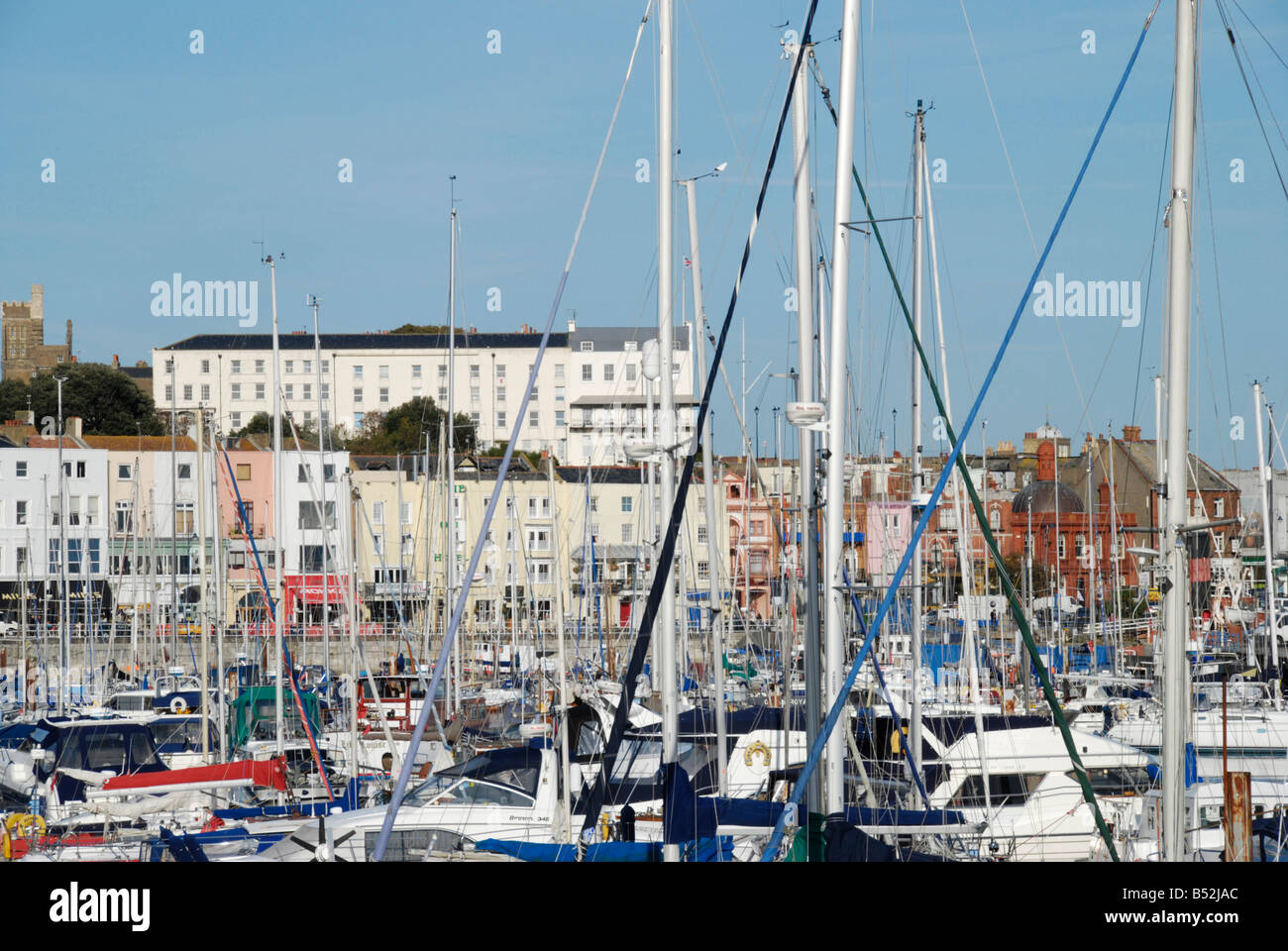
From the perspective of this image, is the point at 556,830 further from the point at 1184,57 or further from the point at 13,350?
the point at 13,350

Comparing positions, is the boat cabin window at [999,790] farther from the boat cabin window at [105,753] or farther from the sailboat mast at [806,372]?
the boat cabin window at [105,753]

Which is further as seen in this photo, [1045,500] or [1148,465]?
[1148,465]

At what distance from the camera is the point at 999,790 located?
1731 cm

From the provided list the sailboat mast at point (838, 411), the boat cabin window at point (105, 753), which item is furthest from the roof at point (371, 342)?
the sailboat mast at point (838, 411)

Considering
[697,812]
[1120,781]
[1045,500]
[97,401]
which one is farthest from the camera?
[97,401]

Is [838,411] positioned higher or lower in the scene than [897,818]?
higher

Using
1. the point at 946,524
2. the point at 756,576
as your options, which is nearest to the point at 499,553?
the point at 756,576

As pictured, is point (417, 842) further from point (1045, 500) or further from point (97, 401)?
point (97, 401)

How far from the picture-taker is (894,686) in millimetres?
24094

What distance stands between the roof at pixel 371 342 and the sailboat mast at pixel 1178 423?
98.6 meters

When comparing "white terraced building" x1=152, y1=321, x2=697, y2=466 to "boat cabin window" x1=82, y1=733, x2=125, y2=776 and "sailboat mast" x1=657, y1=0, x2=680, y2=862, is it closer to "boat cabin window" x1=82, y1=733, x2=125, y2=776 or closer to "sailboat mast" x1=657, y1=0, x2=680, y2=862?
"boat cabin window" x1=82, y1=733, x2=125, y2=776

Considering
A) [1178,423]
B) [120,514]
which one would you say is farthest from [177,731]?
[120,514]

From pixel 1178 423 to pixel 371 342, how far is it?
106m
